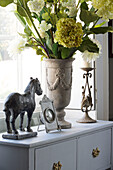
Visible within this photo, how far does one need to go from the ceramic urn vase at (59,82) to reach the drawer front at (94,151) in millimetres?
178

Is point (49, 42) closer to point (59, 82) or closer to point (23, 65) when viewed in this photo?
point (59, 82)

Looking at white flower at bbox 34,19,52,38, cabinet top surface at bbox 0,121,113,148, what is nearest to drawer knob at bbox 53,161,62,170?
cabinet top surface at bbox 0,121,113,148

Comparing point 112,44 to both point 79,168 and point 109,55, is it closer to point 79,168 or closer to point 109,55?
point 109,55

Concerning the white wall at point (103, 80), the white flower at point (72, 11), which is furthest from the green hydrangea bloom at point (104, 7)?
the white wall at point (103, 80)

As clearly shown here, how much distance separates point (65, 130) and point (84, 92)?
23.2 inches

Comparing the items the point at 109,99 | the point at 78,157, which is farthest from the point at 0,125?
the point at 109,99

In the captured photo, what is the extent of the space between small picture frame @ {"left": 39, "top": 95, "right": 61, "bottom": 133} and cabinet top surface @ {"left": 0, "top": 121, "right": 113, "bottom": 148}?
40mm

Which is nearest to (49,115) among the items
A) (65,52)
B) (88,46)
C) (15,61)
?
(65,52)

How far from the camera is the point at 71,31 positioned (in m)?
2.12

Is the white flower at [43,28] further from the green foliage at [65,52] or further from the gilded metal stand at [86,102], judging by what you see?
the gilded metal stand at [86,102]

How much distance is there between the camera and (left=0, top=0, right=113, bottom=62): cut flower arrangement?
2133 millimetres

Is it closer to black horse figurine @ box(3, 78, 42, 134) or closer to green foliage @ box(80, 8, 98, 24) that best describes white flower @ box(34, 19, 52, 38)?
green foliage @ box(80, 8, 98, 24)

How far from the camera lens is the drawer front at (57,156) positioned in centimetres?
190

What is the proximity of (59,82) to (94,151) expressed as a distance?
1.83 feet
